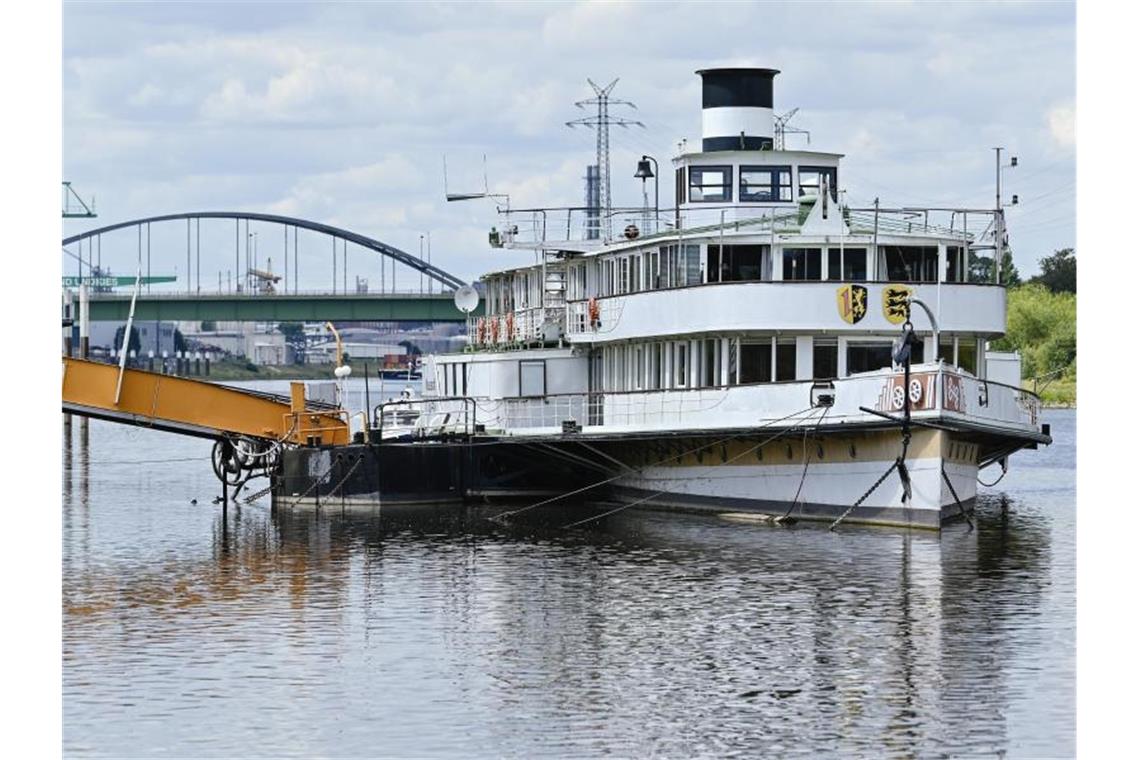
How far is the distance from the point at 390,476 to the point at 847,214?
38.9 ft

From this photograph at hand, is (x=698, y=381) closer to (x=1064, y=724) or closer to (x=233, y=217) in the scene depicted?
(x=1064, y=724)

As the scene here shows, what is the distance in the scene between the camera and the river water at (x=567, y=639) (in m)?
23.2

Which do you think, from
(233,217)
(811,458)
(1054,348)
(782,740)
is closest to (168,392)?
(811,458)

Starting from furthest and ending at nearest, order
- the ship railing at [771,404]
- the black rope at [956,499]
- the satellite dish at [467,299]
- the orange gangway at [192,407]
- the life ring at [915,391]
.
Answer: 1. the satellite dish at [467,299]
2. the orange gangway at [192,407]
3. the black rope at [956,499]
4. the ship railing at [771,404]
5. the life ring at [915,391]

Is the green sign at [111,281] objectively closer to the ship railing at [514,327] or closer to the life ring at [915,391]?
the ship railing at [514,327]

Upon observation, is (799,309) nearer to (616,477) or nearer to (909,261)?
(909,261)

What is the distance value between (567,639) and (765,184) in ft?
74.8

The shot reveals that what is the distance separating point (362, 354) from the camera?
649 feet

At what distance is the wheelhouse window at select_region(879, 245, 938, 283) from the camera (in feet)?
147

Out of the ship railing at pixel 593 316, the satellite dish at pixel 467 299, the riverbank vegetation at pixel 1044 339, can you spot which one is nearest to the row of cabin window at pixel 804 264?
the ship railing at pixel 593 316

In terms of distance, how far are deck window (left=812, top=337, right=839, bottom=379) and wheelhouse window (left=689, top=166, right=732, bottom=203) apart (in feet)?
22.9

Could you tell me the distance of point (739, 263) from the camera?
148 ft

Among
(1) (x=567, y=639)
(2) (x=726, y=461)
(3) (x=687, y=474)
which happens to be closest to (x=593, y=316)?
(3) (x=687, y=474)

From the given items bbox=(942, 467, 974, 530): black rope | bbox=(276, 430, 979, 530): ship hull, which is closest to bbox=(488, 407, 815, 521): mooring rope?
bbox=(276, 430, 979, 530): ship hull
